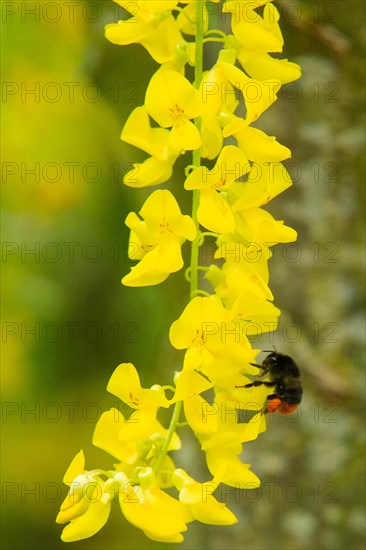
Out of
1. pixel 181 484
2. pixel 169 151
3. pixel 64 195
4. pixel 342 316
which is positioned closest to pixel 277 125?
pixel 342 316

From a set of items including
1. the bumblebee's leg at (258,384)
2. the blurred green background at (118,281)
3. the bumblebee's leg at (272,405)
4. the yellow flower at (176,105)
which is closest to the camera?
the yellow flower at (176,105)

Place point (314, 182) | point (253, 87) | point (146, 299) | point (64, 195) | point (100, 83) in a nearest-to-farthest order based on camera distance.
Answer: point (253, 87), point (314, 182), point (100, 83), point (146, 299), point (64, 195)

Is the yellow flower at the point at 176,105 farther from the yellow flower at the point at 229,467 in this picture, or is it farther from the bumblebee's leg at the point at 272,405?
the bumblebee's leg at the point at 272,405

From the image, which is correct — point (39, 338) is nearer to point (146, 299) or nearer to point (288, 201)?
point (146, 299)

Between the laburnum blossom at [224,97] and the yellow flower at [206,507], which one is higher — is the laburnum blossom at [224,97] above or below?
above

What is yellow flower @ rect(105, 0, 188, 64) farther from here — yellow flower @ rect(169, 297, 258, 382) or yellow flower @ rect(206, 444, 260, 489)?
yellow flower @ rect(206, 444, 260, 489)

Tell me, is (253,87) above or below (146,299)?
above

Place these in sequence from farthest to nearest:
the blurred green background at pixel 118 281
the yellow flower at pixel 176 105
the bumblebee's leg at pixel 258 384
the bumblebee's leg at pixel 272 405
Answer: the blurred green background at pixel 118 281 < the bumblebee's leg at pixel 272 405 < the bumblebee's leg at pixel 258 384 < the yellow flower at pixel 176 105

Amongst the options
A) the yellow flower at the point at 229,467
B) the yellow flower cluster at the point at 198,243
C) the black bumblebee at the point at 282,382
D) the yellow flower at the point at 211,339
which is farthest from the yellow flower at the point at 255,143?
the black bumblebee at the point at 282,382

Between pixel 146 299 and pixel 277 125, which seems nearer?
pixel 277 125
